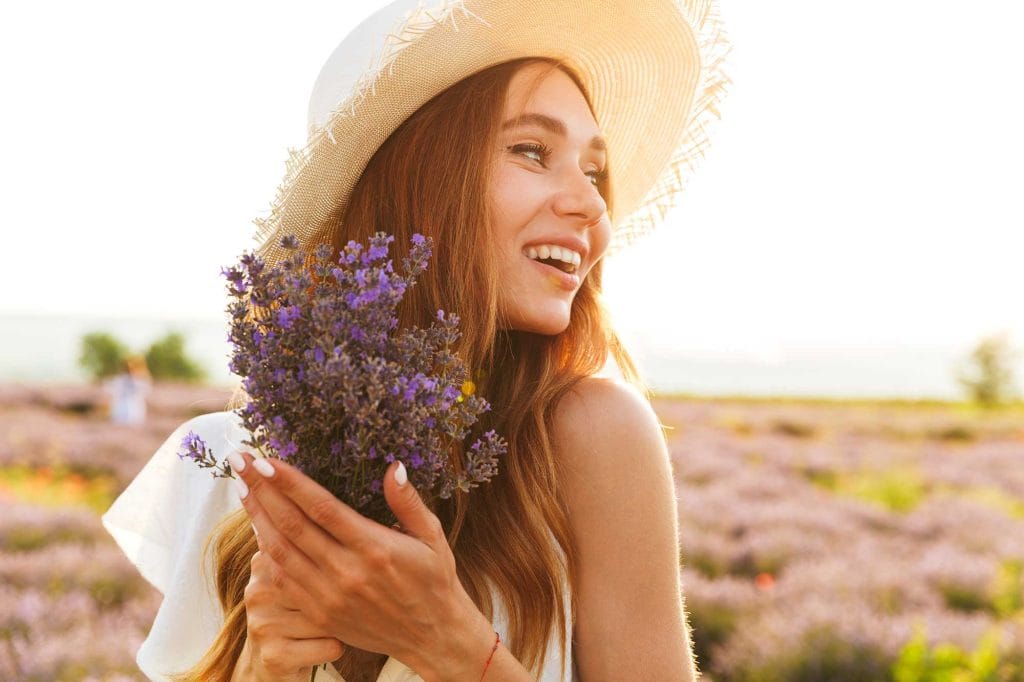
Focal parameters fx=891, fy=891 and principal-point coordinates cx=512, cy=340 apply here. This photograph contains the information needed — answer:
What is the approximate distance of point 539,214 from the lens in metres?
Answer: 2.19

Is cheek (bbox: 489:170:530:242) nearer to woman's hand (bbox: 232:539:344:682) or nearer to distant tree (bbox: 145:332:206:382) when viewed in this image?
woman's hand (bbox: 232:539:344:682)

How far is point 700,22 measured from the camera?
8.84 ft

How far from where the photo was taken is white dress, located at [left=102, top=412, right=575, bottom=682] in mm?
2635

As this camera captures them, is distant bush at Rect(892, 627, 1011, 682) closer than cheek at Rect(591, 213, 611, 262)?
No

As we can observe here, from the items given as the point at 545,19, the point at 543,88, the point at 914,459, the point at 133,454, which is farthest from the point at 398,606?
Result: the point at 914,459

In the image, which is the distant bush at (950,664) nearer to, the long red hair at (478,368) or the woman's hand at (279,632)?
the long red hair at (478,368)

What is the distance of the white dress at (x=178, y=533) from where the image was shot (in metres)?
2.63

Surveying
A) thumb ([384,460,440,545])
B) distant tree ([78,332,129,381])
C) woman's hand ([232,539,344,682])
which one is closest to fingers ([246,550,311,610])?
woman's hand ([232,539,344,682])

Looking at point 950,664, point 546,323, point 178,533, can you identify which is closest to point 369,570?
point 546,323

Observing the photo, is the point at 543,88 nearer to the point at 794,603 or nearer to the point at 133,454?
Answer: the point at 794,603

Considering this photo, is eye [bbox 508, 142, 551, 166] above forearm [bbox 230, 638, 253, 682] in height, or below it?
above

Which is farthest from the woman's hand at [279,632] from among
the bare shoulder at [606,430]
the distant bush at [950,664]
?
the distant bush at [950,664]

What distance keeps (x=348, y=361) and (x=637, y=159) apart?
1.94m

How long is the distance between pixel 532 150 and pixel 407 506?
3.69 feet
